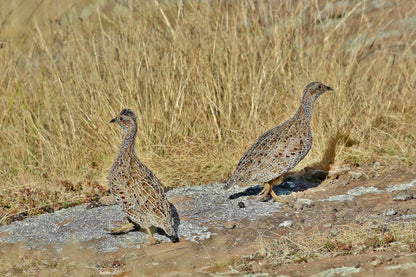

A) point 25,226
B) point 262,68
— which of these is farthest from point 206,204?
point 262,68

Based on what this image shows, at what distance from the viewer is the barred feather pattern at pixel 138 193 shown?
23.0ft

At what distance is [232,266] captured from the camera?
637 cm

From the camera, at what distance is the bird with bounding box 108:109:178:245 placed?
276 inches

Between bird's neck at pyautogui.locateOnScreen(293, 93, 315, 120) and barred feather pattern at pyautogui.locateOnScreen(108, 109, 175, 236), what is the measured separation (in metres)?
2.00

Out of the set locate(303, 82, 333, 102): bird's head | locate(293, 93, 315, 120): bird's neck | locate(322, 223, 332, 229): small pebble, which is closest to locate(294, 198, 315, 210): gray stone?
locate(322, 223, 332, 229): small pebble

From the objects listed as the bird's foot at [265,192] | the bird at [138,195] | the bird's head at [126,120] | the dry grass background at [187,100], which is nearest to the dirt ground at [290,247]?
the bird's foot at [265,192]

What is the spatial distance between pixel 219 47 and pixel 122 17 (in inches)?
83.4

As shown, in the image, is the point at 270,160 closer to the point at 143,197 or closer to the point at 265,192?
the point at 265,192

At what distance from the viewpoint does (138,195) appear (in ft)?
23.5

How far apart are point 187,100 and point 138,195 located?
3062 millimetres

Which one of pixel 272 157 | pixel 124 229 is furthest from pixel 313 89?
pixel 124 229

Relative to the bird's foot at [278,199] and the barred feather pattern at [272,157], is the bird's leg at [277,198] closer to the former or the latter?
the bird's foot at [278,199]

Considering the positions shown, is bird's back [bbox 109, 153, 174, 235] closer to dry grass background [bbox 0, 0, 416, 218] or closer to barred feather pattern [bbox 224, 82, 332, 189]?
barred feather pattern [bbox 224, 82, 332, 189]

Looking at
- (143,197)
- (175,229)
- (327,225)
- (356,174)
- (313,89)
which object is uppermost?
(313,89)
